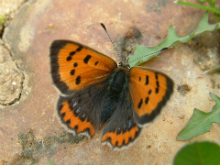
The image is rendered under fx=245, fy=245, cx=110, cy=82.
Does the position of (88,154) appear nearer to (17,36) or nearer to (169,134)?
(169,134)

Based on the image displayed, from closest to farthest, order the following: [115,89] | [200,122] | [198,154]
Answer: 1. [198,154]
2. [200,122]
3. [115,89]

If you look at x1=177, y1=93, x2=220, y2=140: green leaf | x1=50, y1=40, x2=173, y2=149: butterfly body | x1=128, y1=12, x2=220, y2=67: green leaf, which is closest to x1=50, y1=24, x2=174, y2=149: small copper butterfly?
x1=50, y1=40, x2=173, y2=149: butterfly body

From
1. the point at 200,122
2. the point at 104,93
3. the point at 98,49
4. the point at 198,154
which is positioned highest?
the point at 98,49

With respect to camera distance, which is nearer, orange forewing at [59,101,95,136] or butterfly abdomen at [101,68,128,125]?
orange forewing at [59,101,95,136]

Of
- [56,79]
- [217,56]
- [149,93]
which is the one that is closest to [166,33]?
[217,56]

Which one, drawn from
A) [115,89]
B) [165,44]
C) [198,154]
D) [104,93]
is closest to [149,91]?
[115,89]

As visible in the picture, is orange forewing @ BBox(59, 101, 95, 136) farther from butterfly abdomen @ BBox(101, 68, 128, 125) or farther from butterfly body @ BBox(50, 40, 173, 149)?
butterfly abdomen @ BBox(101, 68, 128, 125)

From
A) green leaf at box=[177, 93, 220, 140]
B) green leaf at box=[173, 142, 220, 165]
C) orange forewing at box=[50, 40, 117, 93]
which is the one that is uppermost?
orange forewing at box=[50, 40, 117, 93]

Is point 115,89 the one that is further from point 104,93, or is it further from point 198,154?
point 198,154
